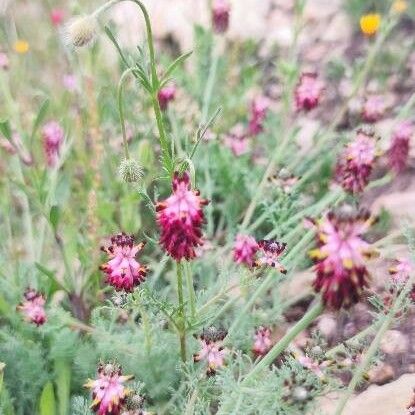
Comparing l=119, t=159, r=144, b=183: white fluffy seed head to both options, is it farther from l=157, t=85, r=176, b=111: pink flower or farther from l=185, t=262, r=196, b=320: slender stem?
l=157, t=85, r=176, b=111: pink flower

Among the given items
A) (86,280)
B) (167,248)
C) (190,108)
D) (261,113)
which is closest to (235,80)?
(190,108)

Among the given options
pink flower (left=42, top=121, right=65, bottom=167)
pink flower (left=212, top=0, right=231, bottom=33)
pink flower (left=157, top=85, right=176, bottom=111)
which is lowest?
pink flower (left=42, top=121, right=65, bottom=167)

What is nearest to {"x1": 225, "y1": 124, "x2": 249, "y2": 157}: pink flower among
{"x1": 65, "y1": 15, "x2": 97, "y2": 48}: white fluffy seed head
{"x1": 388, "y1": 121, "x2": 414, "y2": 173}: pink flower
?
{"x1": 388, "y1": 121, "x2": 414, "y2": 173}: pink flower

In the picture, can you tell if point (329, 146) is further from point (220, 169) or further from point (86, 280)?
point (86, 280)

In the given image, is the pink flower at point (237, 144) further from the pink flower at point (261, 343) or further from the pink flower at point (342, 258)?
the pink flower at point (342, 258)

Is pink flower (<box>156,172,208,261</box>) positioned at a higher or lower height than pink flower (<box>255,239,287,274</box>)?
lower

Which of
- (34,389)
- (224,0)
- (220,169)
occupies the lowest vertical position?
(34,389)

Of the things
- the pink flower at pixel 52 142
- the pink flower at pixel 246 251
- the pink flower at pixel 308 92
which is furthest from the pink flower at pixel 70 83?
the pink flower at pixel 246 251
